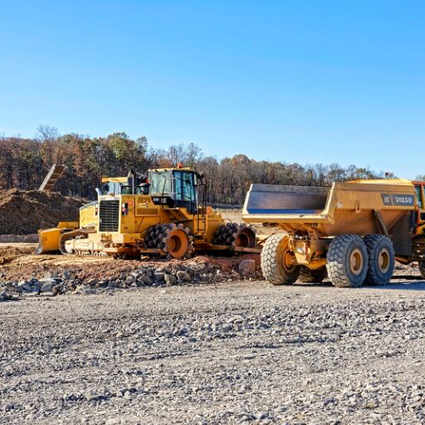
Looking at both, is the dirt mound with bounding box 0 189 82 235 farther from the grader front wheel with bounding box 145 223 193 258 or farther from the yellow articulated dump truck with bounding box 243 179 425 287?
the yellow articulated dump truck with bounding box 243 179 425 287

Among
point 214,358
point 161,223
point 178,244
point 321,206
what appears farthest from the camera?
point 161,223

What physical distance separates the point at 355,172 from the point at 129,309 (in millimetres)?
46038

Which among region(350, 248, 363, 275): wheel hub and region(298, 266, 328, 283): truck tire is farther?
region(298, 266, 328, 283): truck tire

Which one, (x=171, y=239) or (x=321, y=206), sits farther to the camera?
(x=171, y=239)

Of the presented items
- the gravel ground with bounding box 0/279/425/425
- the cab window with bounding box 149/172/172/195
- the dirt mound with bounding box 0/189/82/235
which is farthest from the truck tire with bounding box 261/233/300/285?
the dirt mound with bounding box 0/189/82/235

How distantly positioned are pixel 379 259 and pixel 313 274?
1622 millimetres

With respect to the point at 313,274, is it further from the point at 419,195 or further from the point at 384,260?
the point at 419,195

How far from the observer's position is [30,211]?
33.9 metres

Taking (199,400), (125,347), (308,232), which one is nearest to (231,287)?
(308,232)

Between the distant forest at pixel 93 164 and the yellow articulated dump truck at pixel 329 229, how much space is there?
29.3 metres

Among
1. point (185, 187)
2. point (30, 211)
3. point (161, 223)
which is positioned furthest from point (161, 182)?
point (30, 211)

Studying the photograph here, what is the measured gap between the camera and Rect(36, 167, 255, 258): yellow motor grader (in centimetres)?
1766

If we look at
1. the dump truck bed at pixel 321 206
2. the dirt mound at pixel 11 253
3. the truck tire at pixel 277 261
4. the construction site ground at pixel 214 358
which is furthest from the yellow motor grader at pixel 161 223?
the construction site ground at pixel 214 358

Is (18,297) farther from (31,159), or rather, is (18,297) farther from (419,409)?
(31,159)
